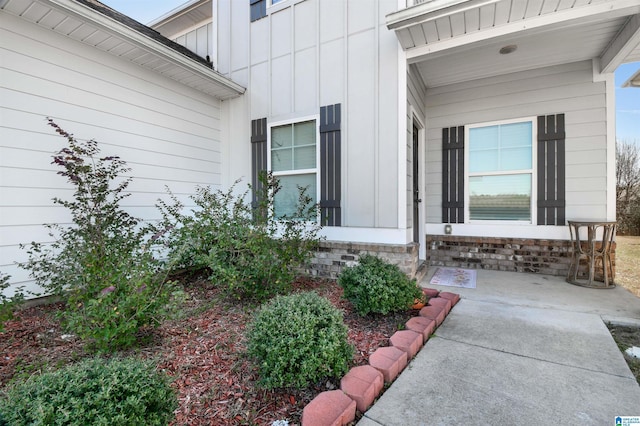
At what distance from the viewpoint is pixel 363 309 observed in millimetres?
2732

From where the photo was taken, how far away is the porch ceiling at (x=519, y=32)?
9.82 feet

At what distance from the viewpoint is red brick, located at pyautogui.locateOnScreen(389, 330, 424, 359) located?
7.35 feet

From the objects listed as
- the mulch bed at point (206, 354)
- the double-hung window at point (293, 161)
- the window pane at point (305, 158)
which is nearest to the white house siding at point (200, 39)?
the double-hung window at point (293, 161)

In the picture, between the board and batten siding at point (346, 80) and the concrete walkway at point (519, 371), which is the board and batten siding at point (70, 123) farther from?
the concrete walkway at point (519, 371)

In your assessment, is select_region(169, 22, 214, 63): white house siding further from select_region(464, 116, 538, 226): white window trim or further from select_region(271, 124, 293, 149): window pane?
select_region(464, 116, 538, 226): white window trim

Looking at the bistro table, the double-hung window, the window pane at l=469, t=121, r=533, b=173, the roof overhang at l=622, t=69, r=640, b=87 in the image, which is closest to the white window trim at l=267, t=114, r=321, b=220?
the double-hung window

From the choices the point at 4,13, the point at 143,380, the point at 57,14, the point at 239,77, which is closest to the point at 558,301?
the point at 143,380

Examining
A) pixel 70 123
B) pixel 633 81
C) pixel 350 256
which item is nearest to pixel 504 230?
pixel 350 256

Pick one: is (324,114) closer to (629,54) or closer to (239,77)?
(239,77)

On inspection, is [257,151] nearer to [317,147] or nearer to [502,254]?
[317,147]

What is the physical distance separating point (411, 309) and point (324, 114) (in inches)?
112

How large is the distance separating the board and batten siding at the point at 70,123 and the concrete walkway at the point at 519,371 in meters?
3.87

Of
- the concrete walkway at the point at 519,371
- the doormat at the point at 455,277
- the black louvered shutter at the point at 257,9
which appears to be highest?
the black louvered shutter at the point at 257,9

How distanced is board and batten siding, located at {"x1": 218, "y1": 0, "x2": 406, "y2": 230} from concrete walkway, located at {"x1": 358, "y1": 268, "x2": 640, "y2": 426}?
1.58m
